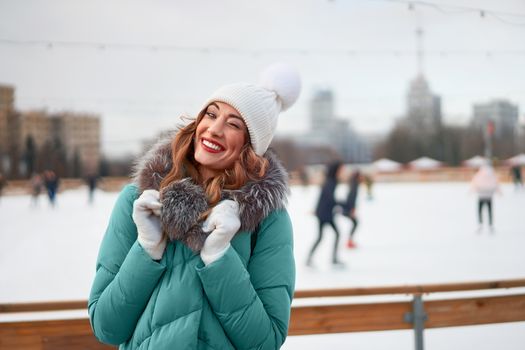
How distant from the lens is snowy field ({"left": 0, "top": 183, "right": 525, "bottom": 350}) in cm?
264

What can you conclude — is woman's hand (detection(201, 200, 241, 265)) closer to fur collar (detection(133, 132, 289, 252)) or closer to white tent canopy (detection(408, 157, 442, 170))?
fur collar (detection(133, 132, 289, 252))

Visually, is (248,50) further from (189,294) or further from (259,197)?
(189,294)

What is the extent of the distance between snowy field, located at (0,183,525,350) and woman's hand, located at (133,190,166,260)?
4.47 feet

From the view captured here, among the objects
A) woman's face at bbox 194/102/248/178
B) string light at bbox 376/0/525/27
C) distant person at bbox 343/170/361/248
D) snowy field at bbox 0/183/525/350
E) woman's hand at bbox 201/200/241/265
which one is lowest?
snowy field at bbox 0/183/525/350

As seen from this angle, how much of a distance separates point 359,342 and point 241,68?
14.7 ft

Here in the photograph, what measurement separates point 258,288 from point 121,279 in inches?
10.9

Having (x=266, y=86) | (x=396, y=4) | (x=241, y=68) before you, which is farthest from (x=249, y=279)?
(x=241, y=68)

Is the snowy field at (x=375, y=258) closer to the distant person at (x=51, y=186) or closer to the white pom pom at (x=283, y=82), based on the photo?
the white pom pom at (x=283, y=82)

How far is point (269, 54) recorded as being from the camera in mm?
6973

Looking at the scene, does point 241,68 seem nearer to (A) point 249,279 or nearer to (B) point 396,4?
(B) point 396,4

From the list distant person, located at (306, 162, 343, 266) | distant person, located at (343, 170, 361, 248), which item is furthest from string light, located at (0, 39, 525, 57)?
distant person, located at (306, 162, 343, 266)

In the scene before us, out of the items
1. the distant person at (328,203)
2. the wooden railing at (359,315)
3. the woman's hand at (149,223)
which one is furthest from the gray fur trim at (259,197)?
the distant person at (328,203)

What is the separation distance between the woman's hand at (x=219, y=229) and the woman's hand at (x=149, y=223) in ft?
0.29

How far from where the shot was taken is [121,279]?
0.98 metres
